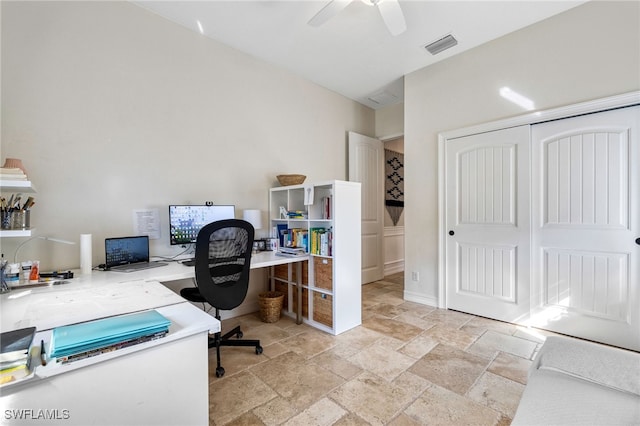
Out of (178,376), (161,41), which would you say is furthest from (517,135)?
(161,41)

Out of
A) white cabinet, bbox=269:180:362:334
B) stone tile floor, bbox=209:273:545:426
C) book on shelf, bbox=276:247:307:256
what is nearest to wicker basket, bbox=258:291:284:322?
stone tile floor, bbox=209:273:545:426

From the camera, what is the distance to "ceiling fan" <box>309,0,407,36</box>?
198cm

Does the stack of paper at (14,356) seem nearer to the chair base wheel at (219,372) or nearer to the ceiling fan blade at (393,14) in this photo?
the chair base wheel at (219,372)

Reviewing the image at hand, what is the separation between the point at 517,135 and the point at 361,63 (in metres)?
1.90

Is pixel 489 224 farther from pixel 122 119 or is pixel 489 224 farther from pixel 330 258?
pixel 122 119

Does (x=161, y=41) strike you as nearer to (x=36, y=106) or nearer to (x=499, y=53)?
(x=36, y=106)

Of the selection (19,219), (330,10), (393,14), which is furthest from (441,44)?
(19,219)

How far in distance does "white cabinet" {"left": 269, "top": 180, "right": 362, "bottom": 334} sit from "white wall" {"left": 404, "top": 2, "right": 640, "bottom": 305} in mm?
1096

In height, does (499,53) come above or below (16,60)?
above

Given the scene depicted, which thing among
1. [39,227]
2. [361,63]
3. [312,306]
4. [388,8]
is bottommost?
[312,306]

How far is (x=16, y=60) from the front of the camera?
1966 millimetres

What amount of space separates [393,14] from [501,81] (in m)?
1.58

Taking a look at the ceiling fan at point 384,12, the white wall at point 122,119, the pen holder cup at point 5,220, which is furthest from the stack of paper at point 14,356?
the ceiling fan at point 384,12

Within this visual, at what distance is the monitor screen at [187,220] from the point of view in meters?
2.47
